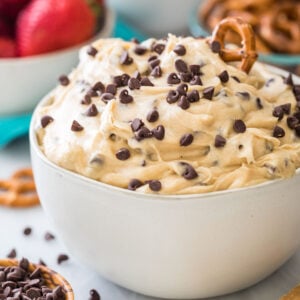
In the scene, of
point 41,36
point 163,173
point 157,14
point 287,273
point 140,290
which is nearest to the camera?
point 163,173

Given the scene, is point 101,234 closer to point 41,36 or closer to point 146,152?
point 146,152

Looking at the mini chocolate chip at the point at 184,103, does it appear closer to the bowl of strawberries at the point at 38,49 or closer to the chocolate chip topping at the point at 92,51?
the chocolate chip topping at the point at 92,51

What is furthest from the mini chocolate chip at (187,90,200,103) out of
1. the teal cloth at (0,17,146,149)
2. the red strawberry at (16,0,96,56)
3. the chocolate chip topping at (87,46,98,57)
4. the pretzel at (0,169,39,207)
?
the red strawberry at (16,0,96,56)

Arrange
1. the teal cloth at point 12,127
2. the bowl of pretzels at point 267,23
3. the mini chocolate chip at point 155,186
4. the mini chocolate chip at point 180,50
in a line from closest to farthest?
the mini chocolate chip at point 155,186, the mini chocolate chip at point 180,50, the teal cloth at point 12,127, the bowl of pretzels at point 267,23

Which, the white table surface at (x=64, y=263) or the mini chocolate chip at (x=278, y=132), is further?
the white table surface at (x=64, y=263)

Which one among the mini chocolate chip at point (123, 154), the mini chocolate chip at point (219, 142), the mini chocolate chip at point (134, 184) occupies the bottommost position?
the mini chocolate chip at point (134, 184)

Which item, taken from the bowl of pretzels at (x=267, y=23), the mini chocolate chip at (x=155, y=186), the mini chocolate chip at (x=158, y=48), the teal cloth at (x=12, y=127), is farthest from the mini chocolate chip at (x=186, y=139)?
the bowl of pretzels at (x=267, y=23)

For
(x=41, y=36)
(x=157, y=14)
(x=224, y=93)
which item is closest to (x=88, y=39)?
(x=41, y=36)
